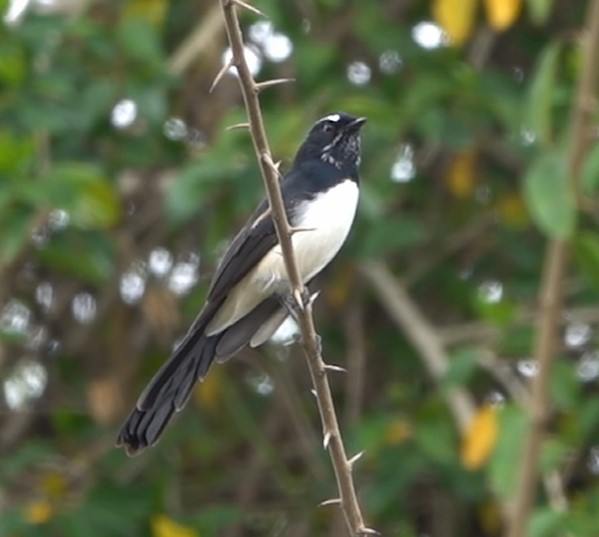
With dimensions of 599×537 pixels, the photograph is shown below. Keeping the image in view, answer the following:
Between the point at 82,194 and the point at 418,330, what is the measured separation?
1287mm

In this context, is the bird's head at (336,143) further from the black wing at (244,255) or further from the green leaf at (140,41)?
the green leaf at (140,41)

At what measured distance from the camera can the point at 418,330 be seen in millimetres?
6020

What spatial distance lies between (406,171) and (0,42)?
1.55 metres

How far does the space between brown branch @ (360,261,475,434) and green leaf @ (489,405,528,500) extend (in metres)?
0.49

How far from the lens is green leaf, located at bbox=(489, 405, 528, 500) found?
16.7 ft

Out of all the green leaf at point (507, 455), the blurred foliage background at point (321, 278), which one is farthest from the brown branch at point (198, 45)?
the green leaf at point (507, 455)

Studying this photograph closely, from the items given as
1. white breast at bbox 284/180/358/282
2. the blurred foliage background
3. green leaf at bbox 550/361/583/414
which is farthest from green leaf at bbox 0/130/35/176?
green leaf at bbox 550/361/583/414

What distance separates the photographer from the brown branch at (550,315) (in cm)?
490

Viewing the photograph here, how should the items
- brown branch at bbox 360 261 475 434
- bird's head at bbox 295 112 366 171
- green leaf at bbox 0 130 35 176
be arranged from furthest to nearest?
brown branch at bbox 360 261 475 434 < green leaf at bbox 0 130 35 176 < bird's head at bbox 295 112 366 171

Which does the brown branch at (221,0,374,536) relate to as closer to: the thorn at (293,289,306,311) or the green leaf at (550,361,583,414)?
the thorn at (293,289,306,311)

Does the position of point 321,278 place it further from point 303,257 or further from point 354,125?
point 303,257

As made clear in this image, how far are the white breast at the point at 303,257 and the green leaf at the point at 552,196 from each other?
31.0 inches

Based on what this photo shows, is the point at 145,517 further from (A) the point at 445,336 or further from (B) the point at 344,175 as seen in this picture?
(B) the point at 344,175

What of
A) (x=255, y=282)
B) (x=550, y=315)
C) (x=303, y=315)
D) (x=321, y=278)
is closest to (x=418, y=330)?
(x=321, y=278)
